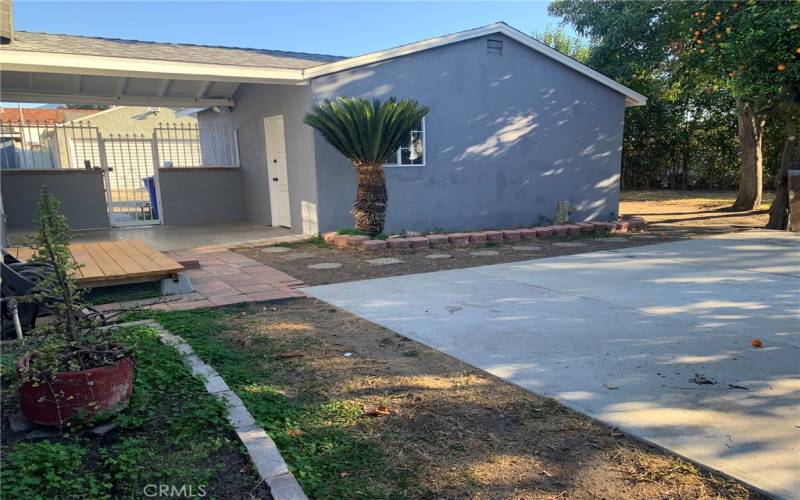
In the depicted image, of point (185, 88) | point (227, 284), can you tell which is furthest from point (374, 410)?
point (185, 88)

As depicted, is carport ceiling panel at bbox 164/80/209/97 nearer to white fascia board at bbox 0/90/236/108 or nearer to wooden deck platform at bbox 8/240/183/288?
white fascia board at bbox 0/90/236/108

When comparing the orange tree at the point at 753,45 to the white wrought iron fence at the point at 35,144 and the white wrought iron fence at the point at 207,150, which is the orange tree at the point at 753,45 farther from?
the white wrought iron fence at the point at 35,144

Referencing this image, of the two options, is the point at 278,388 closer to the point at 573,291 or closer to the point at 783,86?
the point at 573,291

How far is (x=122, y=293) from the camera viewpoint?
569 cm

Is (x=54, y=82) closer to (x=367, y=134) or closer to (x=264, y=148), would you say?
(x=264, y=148)

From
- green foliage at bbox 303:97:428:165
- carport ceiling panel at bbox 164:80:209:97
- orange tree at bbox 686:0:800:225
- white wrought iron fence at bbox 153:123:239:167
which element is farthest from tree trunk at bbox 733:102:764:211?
carport ceiling panel at bbox 164:80:209:97

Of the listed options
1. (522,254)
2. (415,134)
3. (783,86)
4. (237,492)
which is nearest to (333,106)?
(415,134)

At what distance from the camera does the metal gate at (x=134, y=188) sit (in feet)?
39.8

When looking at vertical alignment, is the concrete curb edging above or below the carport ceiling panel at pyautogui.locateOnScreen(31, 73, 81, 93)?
below

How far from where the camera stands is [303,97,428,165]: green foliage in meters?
8.62

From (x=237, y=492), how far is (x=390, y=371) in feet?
5.27

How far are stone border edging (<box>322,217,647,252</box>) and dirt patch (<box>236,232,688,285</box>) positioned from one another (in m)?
0.18

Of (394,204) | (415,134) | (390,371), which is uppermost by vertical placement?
(415,134)

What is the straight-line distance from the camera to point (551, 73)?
11758 millimetres
